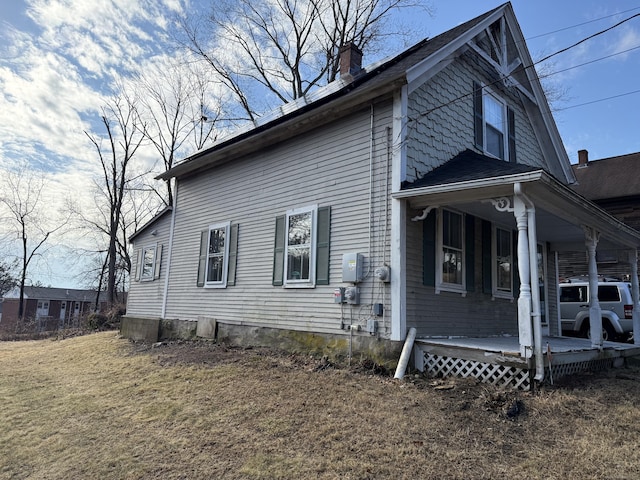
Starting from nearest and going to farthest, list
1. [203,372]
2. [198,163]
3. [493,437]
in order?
1. [493,437]
2. [203,372]
3. [198,163]

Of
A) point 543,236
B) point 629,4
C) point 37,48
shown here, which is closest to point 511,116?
point 543,236

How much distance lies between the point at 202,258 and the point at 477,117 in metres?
7.24

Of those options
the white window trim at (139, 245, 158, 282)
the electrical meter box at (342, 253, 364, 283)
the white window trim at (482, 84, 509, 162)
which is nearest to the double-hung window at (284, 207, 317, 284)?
the electrical meter box at (342, 253, 364, 283)

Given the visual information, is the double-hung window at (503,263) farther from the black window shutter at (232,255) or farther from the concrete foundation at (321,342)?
the black window shutter at (232,255)

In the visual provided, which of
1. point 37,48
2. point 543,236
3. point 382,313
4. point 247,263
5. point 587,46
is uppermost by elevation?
point 37,48

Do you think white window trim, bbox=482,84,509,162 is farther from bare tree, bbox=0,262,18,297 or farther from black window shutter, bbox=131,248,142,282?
bare tree, bbox=0,262,18,297

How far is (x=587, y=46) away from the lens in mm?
7441

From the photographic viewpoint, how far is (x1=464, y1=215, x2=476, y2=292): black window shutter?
8.10 m

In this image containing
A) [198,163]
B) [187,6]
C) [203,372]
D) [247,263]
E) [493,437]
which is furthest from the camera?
[187,6]

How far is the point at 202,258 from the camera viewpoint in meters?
11.2

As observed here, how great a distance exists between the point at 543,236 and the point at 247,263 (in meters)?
6.62

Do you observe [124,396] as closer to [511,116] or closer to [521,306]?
[521,306]

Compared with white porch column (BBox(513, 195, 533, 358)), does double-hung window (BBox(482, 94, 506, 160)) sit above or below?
above

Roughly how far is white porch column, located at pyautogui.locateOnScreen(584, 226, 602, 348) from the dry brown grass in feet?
2.02
